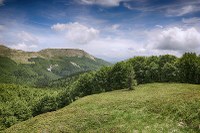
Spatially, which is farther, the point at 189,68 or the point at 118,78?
the point at 118,78

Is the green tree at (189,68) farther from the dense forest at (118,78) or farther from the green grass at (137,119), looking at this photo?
the green grass at (137,119)

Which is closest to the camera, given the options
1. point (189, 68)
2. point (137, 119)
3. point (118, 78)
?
point (137, 119)

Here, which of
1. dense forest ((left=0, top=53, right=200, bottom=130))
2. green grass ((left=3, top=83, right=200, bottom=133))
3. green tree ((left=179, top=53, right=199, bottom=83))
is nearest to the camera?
green grass ((left=3, top=83, right=200, bottom=133))

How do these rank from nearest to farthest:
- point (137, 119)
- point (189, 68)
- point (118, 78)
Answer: point (137, 119)
point (189, 68)
point (118, 78)

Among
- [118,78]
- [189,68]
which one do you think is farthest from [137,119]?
[118,78]

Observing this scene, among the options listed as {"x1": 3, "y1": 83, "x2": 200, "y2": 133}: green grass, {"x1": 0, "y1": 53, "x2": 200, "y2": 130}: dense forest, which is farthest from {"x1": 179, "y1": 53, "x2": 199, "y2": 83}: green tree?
{"x1": 3, "y1": 83, "x2": 200, "y2": 133}: green grass

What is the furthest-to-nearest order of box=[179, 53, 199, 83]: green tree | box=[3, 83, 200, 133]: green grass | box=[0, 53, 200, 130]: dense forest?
1. box=[0, 53, 200, 130]: dense forest
2. box=[179, 53, 199, 83]: green tree
3. box=[3, 83, 200, 133]: green grass

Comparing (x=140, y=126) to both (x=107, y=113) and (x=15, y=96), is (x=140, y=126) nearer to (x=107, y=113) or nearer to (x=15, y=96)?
(x=107, y=113)

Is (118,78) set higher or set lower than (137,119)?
higher

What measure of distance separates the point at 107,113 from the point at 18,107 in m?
78.7

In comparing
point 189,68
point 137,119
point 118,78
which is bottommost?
point 137,119

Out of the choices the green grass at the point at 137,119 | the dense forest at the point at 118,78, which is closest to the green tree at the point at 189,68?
the dense forest at the point at 118,78

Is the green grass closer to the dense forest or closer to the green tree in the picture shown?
the dense forest

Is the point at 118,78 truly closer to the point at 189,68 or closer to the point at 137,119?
the point at 189,68
